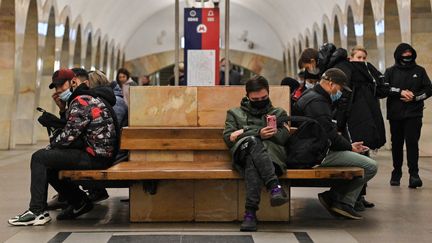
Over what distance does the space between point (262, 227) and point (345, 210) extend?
2.96ft

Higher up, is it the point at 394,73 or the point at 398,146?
the point at 394,73

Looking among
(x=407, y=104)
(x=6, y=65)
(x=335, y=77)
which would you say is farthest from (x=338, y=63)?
(x=6, y=65)

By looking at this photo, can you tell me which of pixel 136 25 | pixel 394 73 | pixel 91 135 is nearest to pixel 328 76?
pixel 91 135

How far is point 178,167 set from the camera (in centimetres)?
639

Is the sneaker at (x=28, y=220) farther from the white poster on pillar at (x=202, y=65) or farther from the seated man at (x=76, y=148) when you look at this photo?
the white poster on pillar at (x=202, y=65)

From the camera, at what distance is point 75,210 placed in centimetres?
705

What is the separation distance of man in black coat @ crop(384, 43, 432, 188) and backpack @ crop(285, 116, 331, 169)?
301cm

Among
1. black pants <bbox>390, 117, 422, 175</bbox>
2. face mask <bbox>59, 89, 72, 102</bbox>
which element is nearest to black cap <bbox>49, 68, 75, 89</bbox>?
face mask <bbox>59, 89, 72, 102</bbox>

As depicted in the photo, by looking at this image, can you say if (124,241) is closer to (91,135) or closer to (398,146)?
(91,135)

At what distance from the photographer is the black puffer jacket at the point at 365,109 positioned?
7953 millimetres

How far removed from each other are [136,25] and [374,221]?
3710 cm

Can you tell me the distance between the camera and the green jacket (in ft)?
20.6

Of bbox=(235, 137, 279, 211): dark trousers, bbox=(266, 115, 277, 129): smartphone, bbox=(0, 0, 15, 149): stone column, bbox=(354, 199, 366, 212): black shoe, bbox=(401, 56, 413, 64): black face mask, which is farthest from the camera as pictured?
bbox=(0, 0, 15, 149): stone column

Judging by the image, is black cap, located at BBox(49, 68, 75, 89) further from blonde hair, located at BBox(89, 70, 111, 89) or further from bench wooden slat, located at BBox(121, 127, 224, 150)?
bench wooden slat, located at BBox(121, 127, 224, 150)
